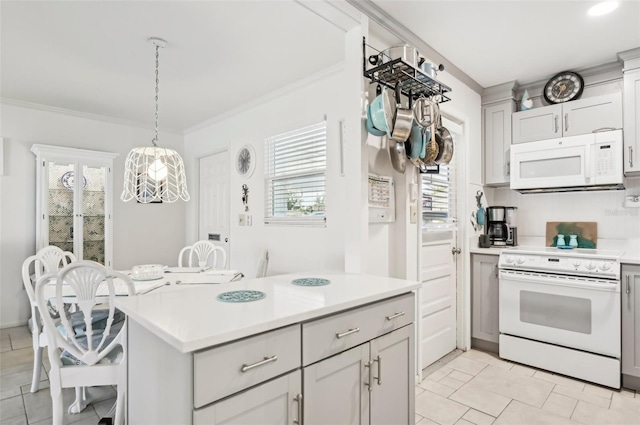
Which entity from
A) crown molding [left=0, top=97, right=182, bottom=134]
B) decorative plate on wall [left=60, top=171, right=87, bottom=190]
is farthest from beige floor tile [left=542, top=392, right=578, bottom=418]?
crown molding [left=0, top=97, right=182, bottom=134]

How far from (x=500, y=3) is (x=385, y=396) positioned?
7.47 ft

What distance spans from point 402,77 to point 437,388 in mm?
2111

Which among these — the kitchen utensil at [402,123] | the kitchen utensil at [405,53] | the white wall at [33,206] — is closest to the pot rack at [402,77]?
the kitchen utensil at [405,53]

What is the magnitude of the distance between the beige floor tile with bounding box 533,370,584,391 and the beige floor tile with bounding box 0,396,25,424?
3.53 metres

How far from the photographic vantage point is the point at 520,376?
8.67 ft

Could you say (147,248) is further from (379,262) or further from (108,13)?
(379,262)

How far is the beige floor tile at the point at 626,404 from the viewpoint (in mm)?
2201

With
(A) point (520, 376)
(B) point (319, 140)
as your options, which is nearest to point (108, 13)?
(B) point (319, 140)

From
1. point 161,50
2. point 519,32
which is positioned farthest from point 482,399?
point 161,50

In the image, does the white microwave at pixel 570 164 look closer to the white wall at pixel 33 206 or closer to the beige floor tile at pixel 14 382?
the beige floor tile at pixel 14 382

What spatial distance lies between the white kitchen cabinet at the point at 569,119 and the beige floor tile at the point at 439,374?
7.01 feet

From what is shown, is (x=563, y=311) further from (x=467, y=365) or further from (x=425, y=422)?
(x=425, y=422)

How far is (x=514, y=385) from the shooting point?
8.21 feet

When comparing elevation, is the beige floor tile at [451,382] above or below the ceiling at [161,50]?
below
